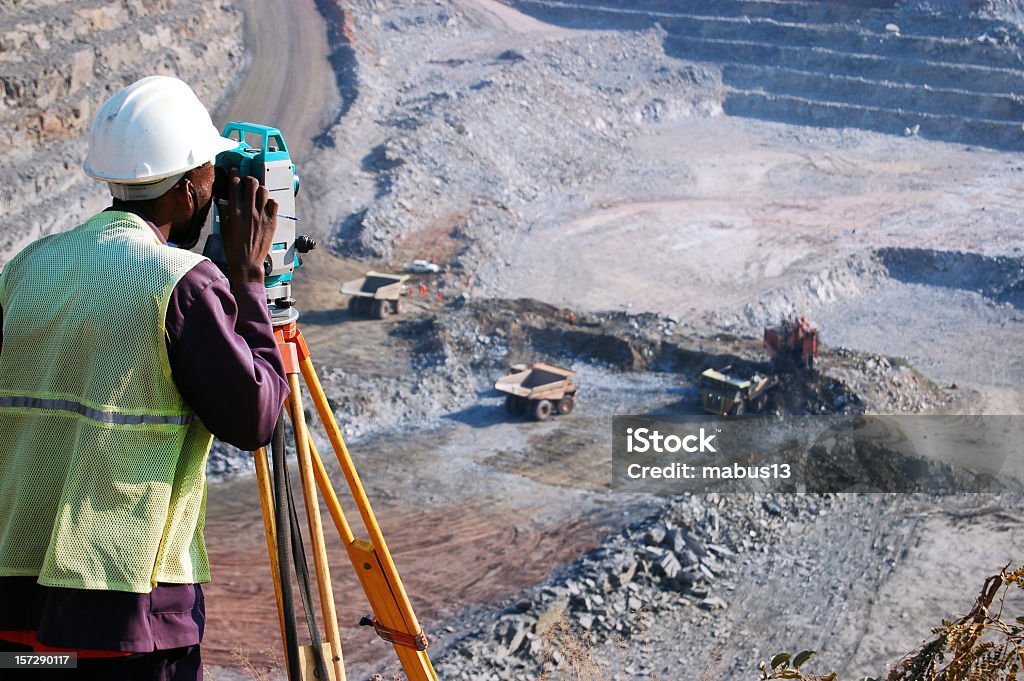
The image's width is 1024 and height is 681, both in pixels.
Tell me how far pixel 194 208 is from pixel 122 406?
0.49 metres

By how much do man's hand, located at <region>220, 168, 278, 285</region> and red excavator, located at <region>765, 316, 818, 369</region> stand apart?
13565 mm

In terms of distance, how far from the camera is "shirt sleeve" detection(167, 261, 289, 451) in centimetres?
192

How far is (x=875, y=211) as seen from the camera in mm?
25531

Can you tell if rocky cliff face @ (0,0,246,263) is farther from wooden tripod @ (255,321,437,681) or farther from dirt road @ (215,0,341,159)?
wooden tripod @ (255,321,437,681)

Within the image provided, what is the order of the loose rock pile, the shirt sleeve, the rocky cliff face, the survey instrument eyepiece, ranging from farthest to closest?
the rocky cliff face
the loose rock pile
the survey instrument eyepiece
the shirt sleeve

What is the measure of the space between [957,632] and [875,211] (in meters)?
24.4

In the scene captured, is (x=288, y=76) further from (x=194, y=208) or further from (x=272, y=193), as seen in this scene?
(x=194, y=208)

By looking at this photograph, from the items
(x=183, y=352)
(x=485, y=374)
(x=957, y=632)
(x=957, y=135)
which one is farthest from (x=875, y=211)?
(x=183, y=352)

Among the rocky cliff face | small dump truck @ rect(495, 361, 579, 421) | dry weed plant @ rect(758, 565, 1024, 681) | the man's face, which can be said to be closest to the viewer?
the man's face

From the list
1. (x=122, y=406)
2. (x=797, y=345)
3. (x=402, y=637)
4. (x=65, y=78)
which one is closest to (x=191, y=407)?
(x=122, y=406)

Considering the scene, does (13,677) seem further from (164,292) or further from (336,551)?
(336,551)

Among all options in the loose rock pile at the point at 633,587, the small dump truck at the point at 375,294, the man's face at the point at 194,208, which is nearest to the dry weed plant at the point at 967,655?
the man's face at the point at 194,208

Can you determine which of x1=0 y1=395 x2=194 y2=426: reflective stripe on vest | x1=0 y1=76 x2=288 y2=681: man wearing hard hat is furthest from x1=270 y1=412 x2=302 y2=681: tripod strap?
x1=0 y1=395 x2=194 y2=426: reflective stripe on vest

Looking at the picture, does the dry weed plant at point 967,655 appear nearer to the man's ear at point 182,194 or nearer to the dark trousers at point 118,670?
the dark trousers at point 118,670
